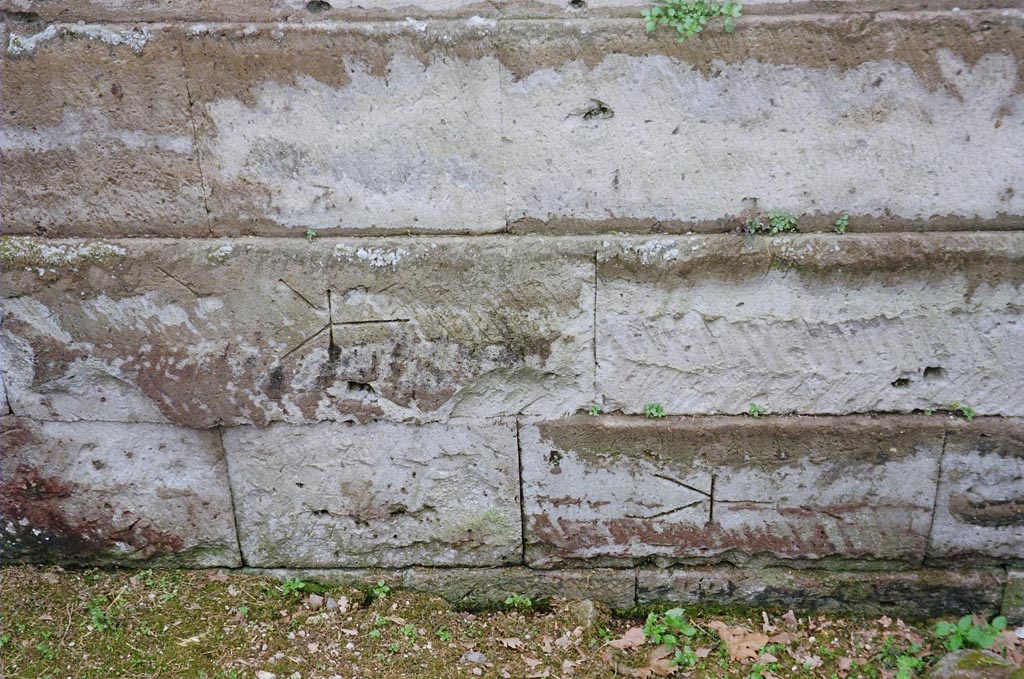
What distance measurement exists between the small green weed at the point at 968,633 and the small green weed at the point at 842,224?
165cm

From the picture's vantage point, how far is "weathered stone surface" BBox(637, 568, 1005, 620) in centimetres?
320

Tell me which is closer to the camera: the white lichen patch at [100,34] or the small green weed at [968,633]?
the white lichen patch at [100,34]

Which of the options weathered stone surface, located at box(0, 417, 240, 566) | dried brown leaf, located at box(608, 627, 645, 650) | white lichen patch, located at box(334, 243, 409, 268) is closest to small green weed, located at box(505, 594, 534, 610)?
dried brown leaf, located at box(608, 627, 645, 650)

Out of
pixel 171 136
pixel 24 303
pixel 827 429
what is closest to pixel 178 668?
pixel 24 303

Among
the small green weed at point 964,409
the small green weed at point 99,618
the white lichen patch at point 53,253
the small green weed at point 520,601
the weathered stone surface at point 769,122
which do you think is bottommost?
the small green weed at point 520,601

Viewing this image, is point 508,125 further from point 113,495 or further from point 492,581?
point 113,495

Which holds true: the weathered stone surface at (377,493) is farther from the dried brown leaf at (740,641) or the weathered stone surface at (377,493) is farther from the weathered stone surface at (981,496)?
the weathered stone surface at (981,496)

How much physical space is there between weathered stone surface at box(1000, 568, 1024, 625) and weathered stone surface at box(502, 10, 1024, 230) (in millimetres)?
1461

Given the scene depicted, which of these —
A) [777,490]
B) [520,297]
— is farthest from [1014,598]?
[520,297]

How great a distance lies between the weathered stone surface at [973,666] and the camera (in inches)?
113

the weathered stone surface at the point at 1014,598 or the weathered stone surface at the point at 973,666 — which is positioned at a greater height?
the weathered stone surface at the point at 1014,598

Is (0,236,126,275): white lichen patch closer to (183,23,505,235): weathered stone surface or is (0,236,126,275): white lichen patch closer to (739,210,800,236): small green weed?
(183,23,505,235): weathered stone surface

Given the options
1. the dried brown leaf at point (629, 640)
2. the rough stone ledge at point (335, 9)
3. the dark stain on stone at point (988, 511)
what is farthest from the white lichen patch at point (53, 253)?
the dark stain on stone at point (988, 511)

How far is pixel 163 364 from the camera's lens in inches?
119
